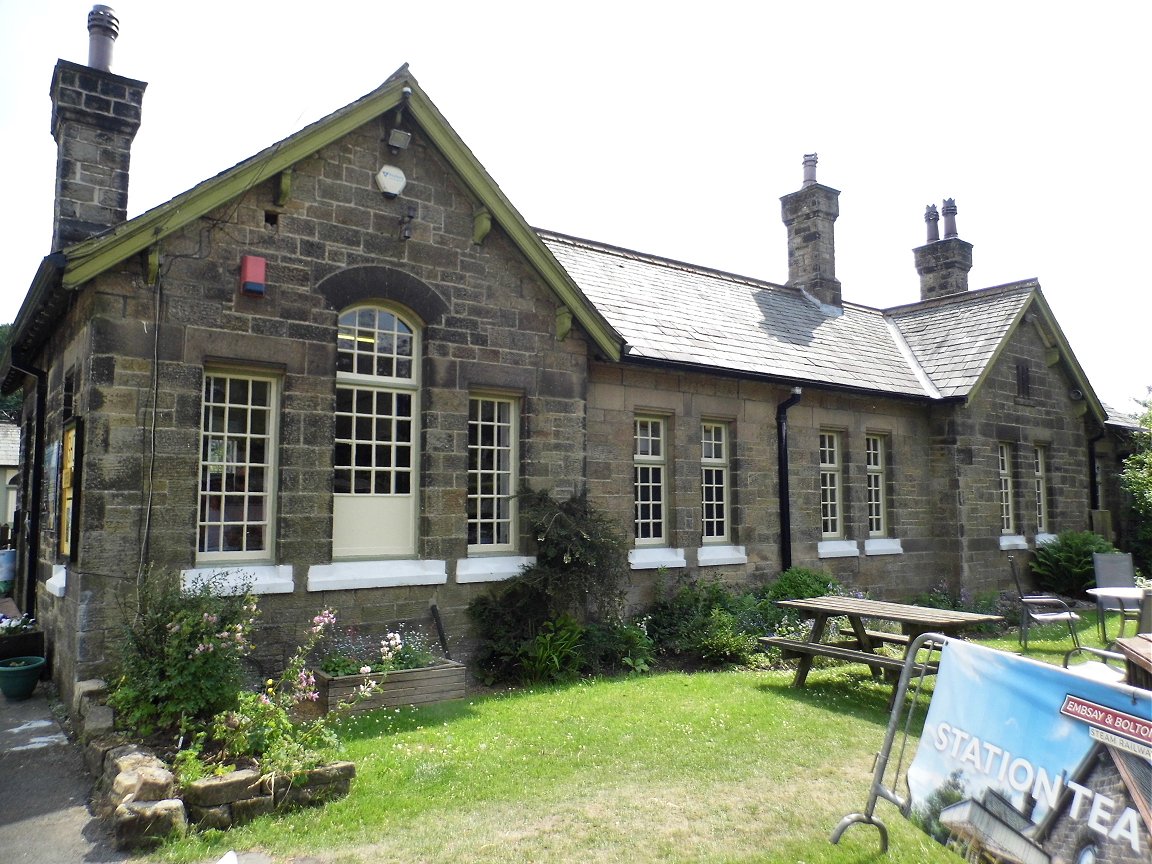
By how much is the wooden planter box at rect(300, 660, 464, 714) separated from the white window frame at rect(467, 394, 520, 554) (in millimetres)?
1934

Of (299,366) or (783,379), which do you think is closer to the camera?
(299,366)

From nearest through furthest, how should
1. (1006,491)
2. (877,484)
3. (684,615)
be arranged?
(684,615), (877,484), (1006,491)

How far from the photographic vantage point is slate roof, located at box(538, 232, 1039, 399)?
519 inches

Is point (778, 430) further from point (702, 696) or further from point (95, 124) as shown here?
point (95, 124)

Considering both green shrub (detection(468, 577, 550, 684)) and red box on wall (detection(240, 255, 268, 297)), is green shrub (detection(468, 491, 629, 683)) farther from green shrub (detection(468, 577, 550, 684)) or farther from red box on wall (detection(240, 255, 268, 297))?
red box on wall (detection(240, 255, 268, 297))

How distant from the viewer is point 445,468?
970 cm

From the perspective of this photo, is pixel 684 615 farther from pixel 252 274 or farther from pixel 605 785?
pixel 252 274

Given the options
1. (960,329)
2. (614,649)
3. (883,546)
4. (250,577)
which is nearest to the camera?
(250,577)

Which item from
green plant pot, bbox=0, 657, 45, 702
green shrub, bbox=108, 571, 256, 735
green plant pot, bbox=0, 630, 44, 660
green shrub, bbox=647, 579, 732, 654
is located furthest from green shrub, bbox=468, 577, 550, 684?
green plant pot, bbox=0, 630, 44, 660

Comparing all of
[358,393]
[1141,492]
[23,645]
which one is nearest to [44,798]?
[23,645]

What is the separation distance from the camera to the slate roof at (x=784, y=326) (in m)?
13.2

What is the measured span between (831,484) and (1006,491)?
5235 millimetres

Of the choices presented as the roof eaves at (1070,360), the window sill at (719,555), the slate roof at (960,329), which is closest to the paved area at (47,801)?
the window sill at (719,555)

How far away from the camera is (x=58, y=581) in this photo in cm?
864
